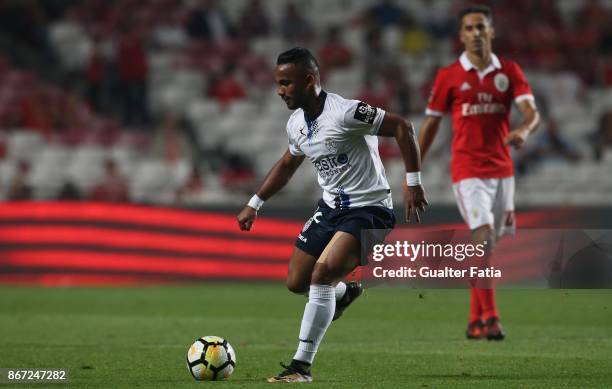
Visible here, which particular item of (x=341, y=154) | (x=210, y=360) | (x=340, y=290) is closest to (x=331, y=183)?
(x=341, y=154)

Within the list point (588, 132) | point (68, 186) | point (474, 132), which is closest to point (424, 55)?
point (588, 132)

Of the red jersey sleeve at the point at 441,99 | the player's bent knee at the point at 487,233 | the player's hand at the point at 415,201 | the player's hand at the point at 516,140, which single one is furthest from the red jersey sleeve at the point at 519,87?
the player's hand at the point at 415,201

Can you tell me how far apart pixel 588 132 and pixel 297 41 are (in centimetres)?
530

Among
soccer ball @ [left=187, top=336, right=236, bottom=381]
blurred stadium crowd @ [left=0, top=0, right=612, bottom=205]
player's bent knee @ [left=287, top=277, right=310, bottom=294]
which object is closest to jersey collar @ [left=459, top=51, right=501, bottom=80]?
player's bent knee @ [left=287, top=277, right=310, bottom=294]

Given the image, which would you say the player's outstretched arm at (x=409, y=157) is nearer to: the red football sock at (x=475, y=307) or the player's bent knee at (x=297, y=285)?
the player's bent knee at (x=297, y=285)

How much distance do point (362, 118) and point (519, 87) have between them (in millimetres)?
3058

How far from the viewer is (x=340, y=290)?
8.18 metres

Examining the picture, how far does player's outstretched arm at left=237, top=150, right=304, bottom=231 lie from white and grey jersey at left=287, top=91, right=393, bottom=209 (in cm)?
26

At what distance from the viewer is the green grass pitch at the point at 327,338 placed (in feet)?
24.7

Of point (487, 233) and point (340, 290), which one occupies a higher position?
point (487, 233)

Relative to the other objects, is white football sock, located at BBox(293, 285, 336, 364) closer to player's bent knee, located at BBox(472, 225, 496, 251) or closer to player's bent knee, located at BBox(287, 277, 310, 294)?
player's bent knee, located at BBox(287, 277, 310, 294)

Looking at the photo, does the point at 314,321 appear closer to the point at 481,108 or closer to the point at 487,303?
the point at 487,303

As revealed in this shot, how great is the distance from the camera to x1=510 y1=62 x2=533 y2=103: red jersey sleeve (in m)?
10.1

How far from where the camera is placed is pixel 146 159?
19797 mm
